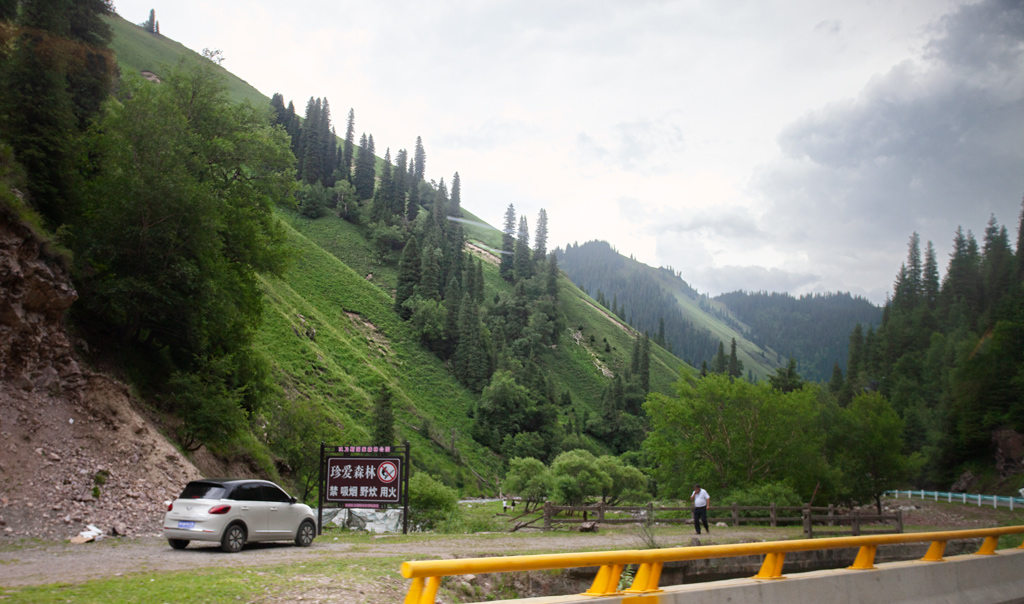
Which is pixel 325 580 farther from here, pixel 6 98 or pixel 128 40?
pixel 128 40

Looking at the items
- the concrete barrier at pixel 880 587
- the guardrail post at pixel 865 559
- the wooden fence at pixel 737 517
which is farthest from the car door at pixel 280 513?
the guardrail post at pixel 865 559

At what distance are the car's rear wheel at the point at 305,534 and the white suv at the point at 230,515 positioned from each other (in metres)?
0.12

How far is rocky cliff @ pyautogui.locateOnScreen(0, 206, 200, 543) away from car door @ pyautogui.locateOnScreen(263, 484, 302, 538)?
4086 mm

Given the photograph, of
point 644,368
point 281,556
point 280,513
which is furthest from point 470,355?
point 281,556

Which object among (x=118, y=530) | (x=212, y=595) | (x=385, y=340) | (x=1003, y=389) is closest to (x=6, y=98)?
(x=118, y=530)

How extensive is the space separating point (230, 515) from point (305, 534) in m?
2.82

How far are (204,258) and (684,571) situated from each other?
19.5m

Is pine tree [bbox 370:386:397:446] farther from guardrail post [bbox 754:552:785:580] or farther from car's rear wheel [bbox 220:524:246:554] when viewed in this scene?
guardrail post [bbox 754:552:785:580]

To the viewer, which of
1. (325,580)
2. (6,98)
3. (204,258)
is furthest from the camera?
(204,258)

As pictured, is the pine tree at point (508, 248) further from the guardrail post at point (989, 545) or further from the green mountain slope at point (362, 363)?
the guardrail post at point (989, 545)

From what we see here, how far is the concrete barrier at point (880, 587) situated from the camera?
495cm

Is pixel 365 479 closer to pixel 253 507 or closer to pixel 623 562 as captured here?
pixel 253 507

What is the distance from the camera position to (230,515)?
12508mm

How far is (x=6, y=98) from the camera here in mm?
20469
